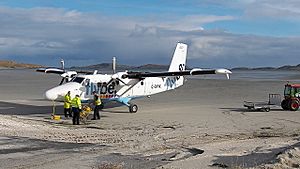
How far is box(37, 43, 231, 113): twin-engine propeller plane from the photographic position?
25.6 m

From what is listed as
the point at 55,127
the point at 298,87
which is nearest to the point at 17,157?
the point at 55,127

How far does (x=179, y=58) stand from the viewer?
33.6 meters

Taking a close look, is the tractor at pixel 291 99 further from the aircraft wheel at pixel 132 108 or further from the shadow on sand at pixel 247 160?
the shadow on sand at pixel 247 160

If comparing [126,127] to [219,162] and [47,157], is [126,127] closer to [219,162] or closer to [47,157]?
[47,157]

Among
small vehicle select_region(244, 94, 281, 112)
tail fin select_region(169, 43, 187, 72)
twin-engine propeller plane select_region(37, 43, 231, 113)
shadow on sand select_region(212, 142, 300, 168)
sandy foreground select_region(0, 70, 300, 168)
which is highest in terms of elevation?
tail fin select_region(169, 43, 187, 72)

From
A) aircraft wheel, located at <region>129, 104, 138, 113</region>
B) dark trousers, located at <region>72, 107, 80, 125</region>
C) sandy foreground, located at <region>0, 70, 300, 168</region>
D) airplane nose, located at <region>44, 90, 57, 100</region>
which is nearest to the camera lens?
sandy foreground, located at <region>0, 70, 300, 168</region>

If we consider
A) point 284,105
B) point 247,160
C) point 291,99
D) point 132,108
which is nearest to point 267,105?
point 284,105

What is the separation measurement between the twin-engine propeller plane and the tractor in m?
5.26

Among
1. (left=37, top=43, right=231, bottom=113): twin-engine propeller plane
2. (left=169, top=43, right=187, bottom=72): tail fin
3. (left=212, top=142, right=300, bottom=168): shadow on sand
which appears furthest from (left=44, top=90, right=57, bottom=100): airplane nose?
(left=212, top=142, right=300, bottom=168): shadow on sand

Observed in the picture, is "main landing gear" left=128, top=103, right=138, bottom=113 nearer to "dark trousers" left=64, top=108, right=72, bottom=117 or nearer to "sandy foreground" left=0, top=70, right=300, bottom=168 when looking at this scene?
"sandy foreground" left=0, top=70, right=300, bottom=168

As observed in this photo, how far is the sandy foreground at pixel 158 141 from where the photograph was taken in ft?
38.0

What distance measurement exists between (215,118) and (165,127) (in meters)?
4.54

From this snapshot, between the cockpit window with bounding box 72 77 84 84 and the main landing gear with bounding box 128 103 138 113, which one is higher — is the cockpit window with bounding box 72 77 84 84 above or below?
above

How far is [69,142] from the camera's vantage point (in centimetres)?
1551
